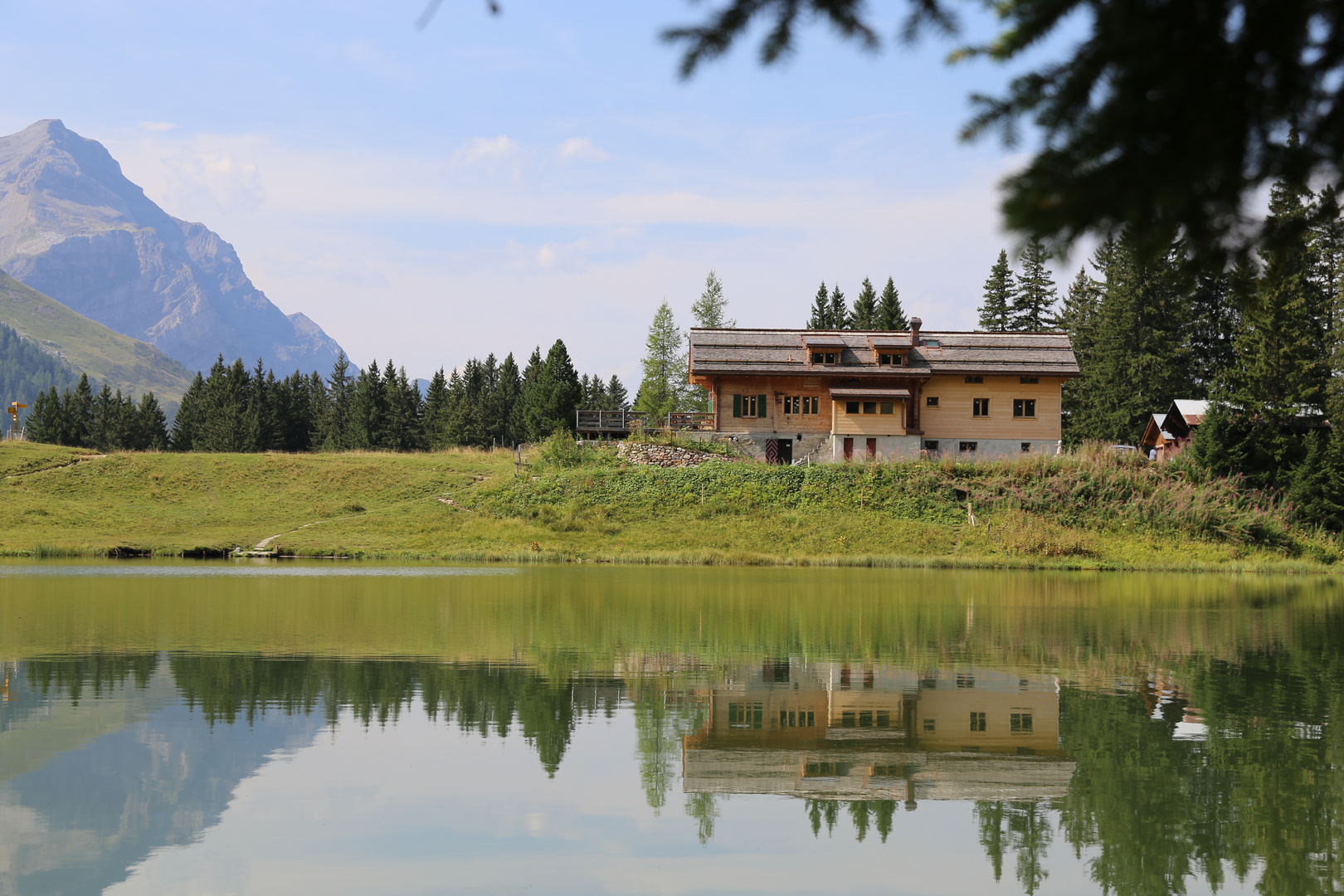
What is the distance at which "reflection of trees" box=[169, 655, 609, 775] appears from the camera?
44.4 feet

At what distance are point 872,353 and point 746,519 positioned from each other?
1752cm

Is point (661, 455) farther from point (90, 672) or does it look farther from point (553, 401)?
point (90, 672)

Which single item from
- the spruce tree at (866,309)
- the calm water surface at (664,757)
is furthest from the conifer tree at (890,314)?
the calm water surface at (664,757)

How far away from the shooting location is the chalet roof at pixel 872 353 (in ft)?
200

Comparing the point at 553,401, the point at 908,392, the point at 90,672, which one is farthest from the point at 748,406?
the point at 90,672

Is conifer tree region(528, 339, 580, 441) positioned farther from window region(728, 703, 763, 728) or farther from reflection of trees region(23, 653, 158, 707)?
window region(728, 703, 763, 728)

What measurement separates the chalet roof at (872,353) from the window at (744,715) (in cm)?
4645

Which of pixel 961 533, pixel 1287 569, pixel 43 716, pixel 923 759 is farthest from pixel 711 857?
pixel 1287 569

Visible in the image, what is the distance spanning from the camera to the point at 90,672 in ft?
54.5

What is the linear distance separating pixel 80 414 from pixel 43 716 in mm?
115982

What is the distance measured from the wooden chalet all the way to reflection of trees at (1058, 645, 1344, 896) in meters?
46.0

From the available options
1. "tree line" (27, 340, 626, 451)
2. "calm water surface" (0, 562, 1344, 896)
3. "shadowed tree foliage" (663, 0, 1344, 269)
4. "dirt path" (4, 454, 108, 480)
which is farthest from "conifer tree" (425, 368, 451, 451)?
"shadowed tree foliage" (663, 0, 1344, 269)

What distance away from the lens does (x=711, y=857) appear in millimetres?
8977

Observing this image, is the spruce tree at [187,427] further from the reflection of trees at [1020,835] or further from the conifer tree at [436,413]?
the reflection of trees at [1020,835]
